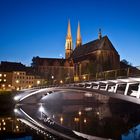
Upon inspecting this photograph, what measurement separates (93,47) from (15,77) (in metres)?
35.3

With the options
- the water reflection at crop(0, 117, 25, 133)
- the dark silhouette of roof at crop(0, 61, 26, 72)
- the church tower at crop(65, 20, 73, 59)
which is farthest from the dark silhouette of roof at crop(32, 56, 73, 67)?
the water reflection at crop(0, 117, 25, 133)

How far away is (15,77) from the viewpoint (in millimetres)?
125625

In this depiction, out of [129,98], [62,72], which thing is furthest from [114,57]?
[129,98]

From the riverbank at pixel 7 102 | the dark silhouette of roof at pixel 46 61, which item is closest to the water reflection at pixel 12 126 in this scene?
the riverbank at pixel 7 102

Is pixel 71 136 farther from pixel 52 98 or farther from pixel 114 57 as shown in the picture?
pixel 114 57

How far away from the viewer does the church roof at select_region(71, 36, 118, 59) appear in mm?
125438

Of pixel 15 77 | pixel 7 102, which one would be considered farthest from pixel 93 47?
pixel 7 102

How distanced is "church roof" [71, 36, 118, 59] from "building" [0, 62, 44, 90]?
24616 millimetres

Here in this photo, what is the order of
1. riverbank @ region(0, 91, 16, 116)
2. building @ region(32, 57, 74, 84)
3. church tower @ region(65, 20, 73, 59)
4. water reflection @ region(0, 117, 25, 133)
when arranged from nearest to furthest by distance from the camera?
water reflection @ region(0, 117, 25, 133)
riverbank @ region(0, 91, 16, 116)
building @ region(32, 57, 74, 84)
church tower @ region(65, 20, 73, 59)

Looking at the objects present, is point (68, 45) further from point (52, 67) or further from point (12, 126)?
point (12, 126)

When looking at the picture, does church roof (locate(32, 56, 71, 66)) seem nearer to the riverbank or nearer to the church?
the church

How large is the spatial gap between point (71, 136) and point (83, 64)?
323 ft

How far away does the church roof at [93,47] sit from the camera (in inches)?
4938

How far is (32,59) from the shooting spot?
489 ft
